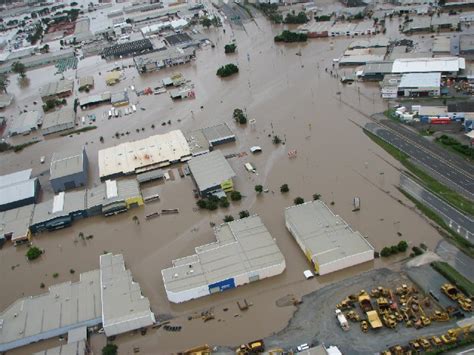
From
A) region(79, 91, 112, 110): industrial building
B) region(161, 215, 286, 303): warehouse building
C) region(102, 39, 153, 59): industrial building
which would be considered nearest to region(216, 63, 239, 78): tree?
region(79, 91, 112, 110): industrial building

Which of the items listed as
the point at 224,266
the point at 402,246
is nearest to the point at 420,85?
the point at 402,246

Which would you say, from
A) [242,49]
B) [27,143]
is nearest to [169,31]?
[242,49]

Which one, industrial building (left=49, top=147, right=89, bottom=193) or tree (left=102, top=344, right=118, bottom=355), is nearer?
tree (left=102, top=344, right=118, bottom=355)

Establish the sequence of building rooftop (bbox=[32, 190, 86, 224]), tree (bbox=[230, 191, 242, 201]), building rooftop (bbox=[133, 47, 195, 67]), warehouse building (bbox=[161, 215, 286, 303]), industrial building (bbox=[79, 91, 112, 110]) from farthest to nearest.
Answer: building rooftop (bbox=[133, 47, 195, 67]), industrial building (bbox=[79, 91, 112, 110]), building rooftop (bbox=[32, 190, 86, 224]), tree (bbox=[230, 191, 242, 201]), warehouse building (bbox=[161, 215, 286, 303])

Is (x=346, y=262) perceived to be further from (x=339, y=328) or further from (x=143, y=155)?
(x=143, y=155)

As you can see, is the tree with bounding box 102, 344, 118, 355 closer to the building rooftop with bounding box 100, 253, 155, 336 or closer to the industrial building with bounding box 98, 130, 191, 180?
the building rooftop with bounding box 100, 253, 155, 336

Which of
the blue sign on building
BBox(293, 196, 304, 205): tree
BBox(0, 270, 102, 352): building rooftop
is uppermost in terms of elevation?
BBox(293, 196, 304, 205): tree

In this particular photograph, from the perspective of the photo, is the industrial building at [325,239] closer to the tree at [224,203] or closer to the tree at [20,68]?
the tree at [224,203]
